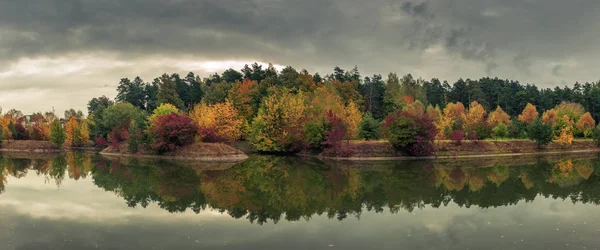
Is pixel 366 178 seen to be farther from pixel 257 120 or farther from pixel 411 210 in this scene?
pixel 257 120

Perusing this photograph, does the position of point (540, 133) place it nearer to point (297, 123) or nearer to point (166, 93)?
point (297, 123)

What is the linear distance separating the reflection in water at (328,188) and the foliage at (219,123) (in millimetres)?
18121

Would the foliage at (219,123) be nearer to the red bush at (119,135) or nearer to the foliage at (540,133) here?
the red bush at (119,135)

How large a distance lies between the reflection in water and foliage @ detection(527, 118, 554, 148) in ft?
70.9

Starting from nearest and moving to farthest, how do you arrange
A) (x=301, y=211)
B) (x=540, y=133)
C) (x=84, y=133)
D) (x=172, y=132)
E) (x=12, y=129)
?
(x=301, y=211) < (x=172, y=132) < (x=540, y=133) < (x=12, y=129) < (x=84, y=133)

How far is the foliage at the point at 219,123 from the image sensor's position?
188 ft

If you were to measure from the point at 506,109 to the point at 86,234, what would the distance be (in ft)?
391

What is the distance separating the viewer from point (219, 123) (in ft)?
209

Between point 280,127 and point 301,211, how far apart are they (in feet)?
130

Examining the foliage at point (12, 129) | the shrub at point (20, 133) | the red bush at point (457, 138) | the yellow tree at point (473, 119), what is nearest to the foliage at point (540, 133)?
the yellow tree at point (473, 119)

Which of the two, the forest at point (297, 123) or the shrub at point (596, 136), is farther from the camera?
the shrub at point (596, 136)


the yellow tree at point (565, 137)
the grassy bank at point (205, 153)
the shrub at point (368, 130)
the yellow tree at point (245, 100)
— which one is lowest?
the grassy bank at point (205, 153)

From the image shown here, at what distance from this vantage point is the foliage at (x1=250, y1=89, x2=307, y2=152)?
188ft

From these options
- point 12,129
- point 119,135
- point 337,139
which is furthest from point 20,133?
point 337,139
